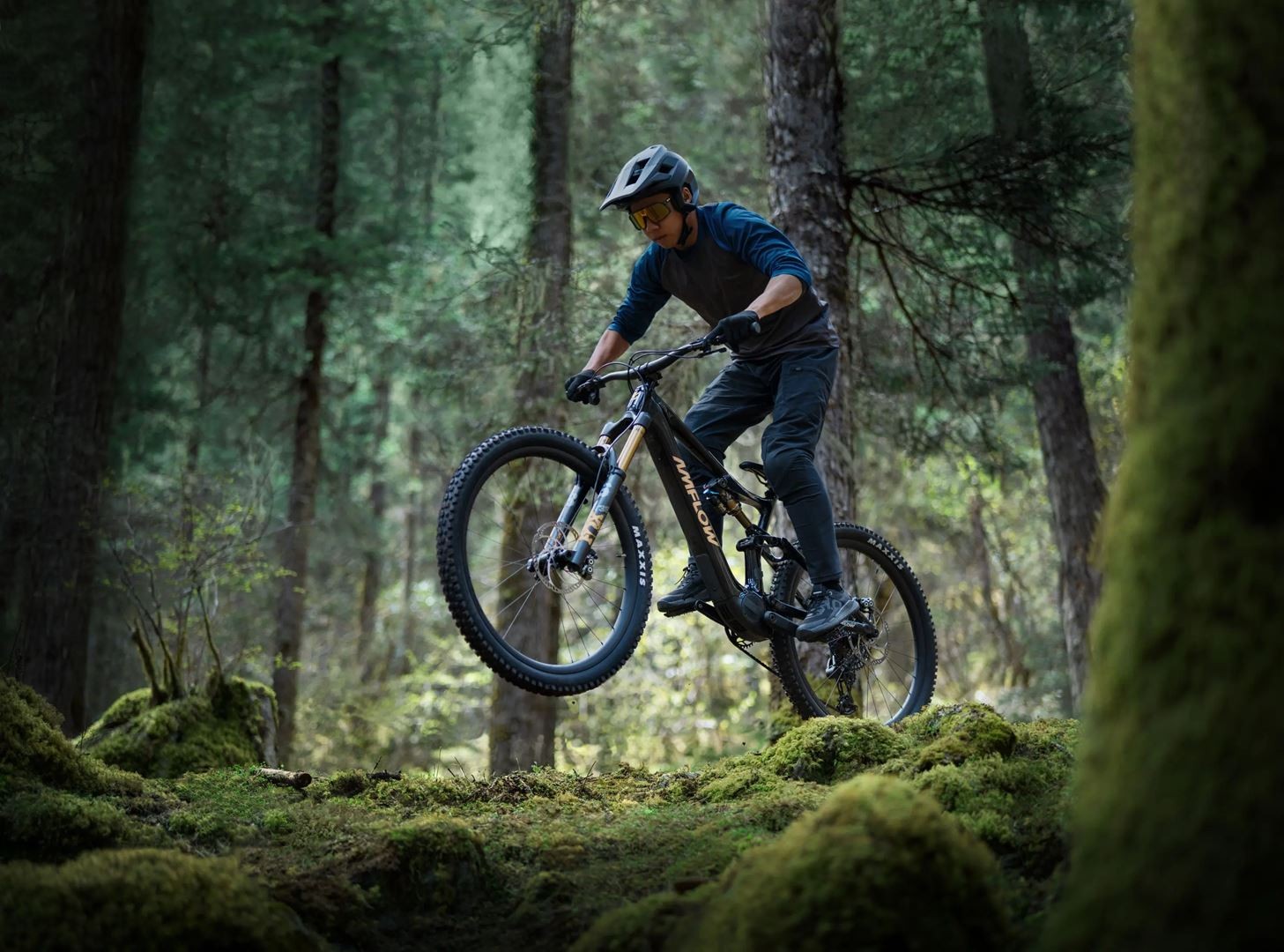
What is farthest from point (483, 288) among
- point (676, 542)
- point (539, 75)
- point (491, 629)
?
point (491, 629)

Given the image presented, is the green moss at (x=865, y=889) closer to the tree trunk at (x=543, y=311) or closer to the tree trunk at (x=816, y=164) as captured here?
the tree trunk at (x=816, y=164)

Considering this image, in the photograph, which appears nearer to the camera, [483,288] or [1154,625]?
[1154,625]

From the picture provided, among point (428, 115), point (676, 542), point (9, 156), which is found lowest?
point (676, 542)

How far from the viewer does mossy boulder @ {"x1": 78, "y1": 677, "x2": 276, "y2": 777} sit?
582cm

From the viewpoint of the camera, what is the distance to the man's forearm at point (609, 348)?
16.6 feet

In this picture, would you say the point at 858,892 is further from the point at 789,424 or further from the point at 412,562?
the point at 412,562

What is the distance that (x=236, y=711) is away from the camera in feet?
20.8

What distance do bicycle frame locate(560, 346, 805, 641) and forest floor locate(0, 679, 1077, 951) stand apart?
648 mm

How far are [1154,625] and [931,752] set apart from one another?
2663 millimetres

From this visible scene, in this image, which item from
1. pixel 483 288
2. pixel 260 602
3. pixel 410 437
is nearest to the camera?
pixel 483 288

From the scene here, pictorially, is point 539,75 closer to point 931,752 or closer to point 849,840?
point 931,752

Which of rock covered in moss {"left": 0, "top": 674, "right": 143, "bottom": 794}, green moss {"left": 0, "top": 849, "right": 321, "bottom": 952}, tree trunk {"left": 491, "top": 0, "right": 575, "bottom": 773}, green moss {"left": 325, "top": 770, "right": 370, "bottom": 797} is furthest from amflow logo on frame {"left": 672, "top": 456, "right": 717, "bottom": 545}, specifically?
tree trunk {"left": 491, "top": 0, "right": 575, "bottom": 773}

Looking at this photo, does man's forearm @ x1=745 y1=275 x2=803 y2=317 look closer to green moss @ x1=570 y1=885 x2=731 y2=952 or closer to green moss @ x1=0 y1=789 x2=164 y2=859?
green moss @ x1=570 y1=885 x2=731 y2=952

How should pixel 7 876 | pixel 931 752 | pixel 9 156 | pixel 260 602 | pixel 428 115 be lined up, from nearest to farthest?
pixel 7 876
pixel 931 752
pixel 9 156
pixel 260 602
pixel 428 115
